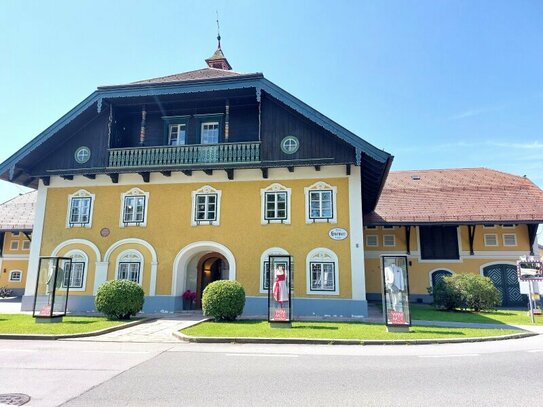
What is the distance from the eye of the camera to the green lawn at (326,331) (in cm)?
1085

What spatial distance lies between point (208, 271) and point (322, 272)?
645 cm

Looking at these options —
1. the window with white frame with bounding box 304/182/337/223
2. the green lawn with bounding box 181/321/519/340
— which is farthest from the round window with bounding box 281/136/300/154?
the green lawn with bounding box 181/321/519/340

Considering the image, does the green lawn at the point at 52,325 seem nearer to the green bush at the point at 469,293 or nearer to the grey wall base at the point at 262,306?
the grey wall base at the point at 262,306

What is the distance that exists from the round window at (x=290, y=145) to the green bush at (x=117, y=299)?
823 centimetres

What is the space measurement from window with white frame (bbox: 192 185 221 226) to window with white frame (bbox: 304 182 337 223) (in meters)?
4.01

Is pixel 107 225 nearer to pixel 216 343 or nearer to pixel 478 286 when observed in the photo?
pixel 216 343

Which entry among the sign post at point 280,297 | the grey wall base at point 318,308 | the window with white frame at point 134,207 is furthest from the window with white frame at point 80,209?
the sign post at point 280,297

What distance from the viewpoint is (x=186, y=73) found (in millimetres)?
19891

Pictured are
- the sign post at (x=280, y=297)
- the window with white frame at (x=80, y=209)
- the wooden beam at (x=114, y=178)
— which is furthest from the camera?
the window with white frame at (x=80, y=209)

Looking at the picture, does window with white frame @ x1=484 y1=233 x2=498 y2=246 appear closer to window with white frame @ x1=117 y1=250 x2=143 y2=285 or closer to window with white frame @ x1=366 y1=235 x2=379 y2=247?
window with white frame @ x1=366 y1=235 x2=379 y2=247

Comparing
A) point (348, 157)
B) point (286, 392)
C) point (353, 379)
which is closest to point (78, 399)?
point (286, 392)

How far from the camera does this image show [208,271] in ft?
64.7

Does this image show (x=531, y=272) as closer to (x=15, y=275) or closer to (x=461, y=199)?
(x=461, y=199)

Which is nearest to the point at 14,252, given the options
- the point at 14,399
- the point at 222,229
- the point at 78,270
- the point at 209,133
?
the point at 78,270
